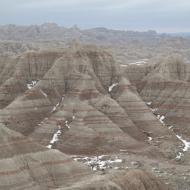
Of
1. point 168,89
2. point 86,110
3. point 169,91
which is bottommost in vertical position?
point 86,110

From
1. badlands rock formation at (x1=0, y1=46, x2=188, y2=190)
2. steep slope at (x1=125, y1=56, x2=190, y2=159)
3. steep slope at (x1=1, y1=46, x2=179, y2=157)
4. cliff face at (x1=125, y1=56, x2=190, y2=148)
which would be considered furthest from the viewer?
cliff face at (x1=125, y1=56, x2=190, y2=148)

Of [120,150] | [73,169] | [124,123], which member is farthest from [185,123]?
[73,169]

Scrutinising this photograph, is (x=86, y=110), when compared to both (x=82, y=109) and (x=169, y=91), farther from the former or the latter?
(x=169, y=91)

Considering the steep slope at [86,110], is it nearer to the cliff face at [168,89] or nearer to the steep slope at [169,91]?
the steep slope at [169,91]

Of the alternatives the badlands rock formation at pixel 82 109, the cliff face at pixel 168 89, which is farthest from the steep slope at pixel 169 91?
the badlands rock formation at pixel 82 109

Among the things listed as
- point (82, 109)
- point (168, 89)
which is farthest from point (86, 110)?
point (168, 89)

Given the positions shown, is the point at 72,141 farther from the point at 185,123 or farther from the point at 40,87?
the point at 185,123

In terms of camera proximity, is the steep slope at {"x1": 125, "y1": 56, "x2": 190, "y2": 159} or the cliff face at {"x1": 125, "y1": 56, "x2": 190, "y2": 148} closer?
the steep slope at {"x1": 125, "y1": 56, "x2": 190, "y2": 159}

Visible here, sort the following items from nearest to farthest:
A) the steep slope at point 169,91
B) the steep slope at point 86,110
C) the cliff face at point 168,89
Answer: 1. the steep slope at point 86,110
2. the steep slope at point 169,91
3. the cliff face at point 168,89

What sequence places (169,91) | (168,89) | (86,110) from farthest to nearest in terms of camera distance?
1. (168,89)
2. (169,91)
3. (86,110)

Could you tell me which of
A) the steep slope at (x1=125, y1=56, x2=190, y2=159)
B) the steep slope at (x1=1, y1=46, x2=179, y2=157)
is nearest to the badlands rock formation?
the steep slope at (x1=1, y1=46, x2=179, y2=157)

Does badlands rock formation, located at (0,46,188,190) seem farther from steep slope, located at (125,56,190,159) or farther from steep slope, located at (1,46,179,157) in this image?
steep slope, located at (125,56,190,159)
